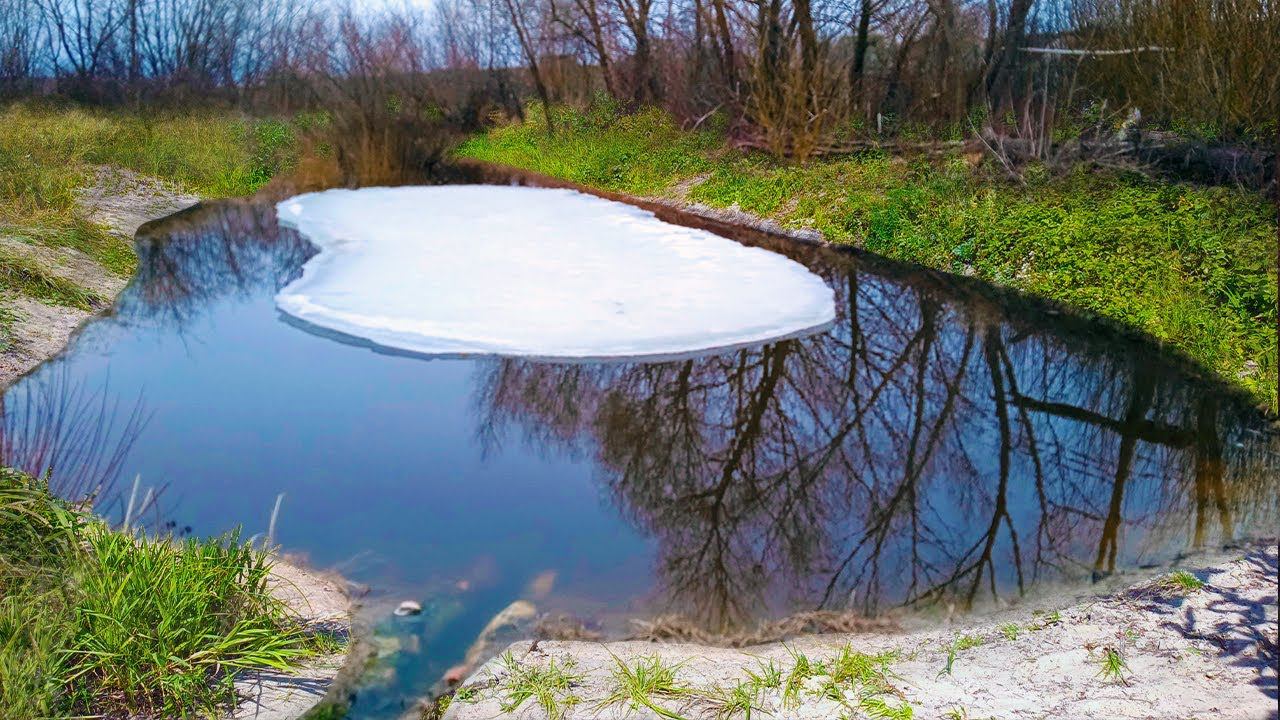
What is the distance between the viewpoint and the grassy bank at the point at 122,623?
298 centimetres

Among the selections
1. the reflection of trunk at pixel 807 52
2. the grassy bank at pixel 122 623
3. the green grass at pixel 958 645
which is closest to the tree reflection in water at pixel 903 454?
the green grass at pixel 958 645


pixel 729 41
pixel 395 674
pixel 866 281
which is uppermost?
pixel 729 41

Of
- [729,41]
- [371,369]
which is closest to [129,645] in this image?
[371,369]

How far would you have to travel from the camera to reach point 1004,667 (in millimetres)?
3273

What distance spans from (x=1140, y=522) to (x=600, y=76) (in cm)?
1860

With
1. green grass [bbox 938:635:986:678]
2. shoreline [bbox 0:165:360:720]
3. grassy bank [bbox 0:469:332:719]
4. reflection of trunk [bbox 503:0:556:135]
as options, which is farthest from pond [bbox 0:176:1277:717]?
reflection of trunk [bbox 503:0:556:135]

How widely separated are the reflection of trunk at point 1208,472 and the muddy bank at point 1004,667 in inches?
27.4

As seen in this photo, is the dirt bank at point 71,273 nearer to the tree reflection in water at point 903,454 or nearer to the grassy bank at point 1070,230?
the tree reflection in water at point 903,454

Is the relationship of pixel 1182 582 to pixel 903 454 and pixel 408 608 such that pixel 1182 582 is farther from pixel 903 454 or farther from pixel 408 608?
pixel 408 608

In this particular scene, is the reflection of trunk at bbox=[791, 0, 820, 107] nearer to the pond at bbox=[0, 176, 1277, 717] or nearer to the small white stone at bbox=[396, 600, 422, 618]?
the pond at bbox=[0, 176, 1277, 717]

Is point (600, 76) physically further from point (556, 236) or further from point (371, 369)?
point (371, 369)

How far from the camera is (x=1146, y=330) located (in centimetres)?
729

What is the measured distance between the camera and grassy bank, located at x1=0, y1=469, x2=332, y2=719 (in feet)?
9.77

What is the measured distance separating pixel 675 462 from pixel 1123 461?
2424 millimetres
